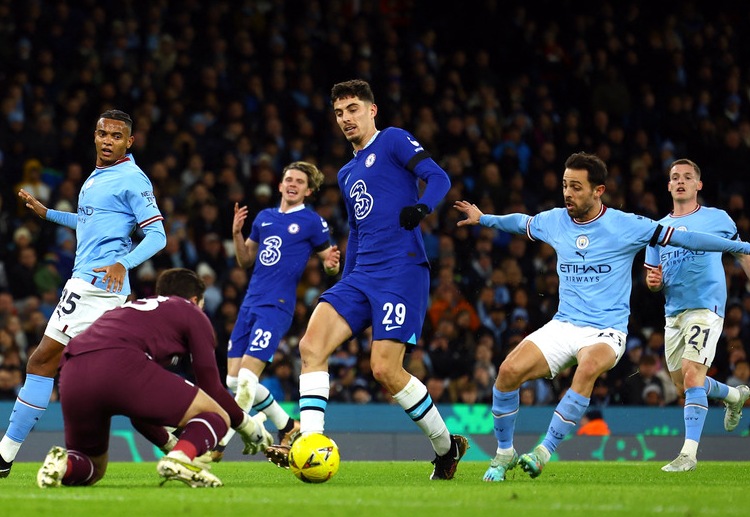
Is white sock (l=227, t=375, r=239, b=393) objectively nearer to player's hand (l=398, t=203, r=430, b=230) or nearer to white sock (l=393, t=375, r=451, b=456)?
white sock (l=393, t=375, r=451, b=456)

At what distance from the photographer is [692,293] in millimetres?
9836

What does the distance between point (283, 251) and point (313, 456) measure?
11.8ft

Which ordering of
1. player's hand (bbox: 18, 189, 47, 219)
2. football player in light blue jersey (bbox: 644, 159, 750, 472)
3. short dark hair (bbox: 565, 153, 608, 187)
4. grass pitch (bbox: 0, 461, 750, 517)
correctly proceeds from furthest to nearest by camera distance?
football player in light blue jersey (bbox: 644, 159, 750, 472), player's hand (bbox: 18, 189, 47, 219), short dark hair (bbox: 565, 153, 608, 187), grass pitch (bbox: 0, 461, 750, 517)

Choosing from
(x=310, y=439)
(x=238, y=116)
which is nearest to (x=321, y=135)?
(x=238, y=116)

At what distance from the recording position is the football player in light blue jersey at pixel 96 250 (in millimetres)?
7992

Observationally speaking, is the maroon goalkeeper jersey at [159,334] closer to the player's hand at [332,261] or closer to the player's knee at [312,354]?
the player's knee at [312,354]

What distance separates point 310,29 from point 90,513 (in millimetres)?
14583

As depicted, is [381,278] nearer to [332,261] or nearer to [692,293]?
[332,261]

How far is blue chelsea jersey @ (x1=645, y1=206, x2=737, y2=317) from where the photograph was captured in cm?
979

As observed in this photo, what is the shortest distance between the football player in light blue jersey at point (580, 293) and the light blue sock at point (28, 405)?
311cm

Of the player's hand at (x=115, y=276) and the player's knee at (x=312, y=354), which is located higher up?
the player's hand at (x=115, y=276)

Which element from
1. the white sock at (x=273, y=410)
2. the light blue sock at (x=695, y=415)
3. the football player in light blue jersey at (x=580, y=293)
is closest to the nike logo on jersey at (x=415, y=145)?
the football player in light blue jersey at (x=580, y=293)

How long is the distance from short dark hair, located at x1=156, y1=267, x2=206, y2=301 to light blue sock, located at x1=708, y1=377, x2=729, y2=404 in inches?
205

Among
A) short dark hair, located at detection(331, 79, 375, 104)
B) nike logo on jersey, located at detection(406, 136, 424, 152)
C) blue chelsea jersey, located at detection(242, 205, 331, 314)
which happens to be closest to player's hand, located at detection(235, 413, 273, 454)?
nike logo on jersey, located at detection(406, 136, 424, 152)
